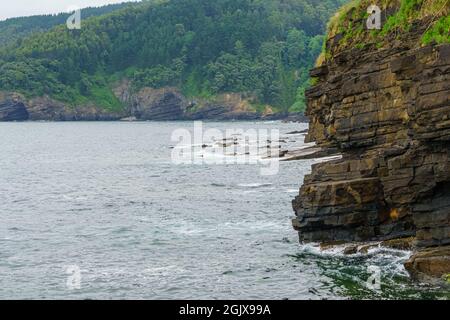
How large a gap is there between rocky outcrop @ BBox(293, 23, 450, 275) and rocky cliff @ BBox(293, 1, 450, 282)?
5 centimetres

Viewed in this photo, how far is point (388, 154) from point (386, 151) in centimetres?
22

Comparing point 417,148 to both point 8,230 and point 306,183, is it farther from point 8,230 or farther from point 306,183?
point 8,230

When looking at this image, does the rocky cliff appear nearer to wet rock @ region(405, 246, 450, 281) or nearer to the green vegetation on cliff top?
wet rock @ region(405, 246, 450, 281)

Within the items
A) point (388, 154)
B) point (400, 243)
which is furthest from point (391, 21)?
point (400, 243)

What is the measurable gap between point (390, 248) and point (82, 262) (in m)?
16.3

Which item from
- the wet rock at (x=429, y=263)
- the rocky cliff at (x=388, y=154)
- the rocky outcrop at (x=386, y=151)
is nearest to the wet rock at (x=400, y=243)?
the rocky cliff at (x=388, y=154)

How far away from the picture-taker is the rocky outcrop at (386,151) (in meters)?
30.8

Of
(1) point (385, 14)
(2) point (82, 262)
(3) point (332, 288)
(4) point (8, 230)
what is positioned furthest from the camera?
(4) point (8, 230)

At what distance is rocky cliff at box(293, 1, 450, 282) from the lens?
30672 millimetres

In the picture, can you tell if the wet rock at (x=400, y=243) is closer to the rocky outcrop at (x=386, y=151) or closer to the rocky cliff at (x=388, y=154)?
the rocky cliff at (x=388, y=154)

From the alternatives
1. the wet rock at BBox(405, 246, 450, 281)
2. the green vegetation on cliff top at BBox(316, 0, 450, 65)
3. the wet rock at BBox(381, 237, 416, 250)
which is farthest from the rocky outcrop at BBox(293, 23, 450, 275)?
the green vegetation on cliff top at BBox(316, 0, 450, 65)

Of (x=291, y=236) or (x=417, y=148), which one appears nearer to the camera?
(x=417, y=148)
